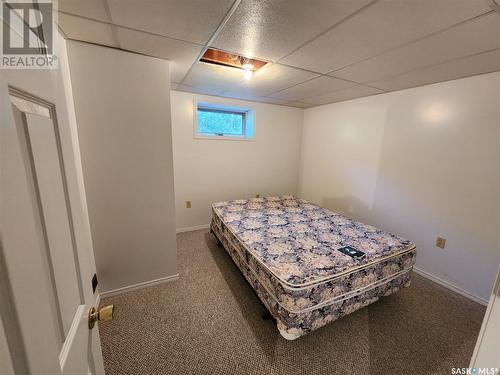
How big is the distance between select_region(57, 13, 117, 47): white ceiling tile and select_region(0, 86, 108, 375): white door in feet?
3.94

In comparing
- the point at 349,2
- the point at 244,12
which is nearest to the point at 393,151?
the point at 349,2

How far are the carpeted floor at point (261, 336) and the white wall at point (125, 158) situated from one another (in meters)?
0.41

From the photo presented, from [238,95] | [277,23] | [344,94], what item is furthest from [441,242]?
[238,95]

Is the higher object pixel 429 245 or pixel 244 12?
pixel 244 12

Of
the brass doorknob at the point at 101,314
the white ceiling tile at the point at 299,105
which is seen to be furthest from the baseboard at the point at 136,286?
the white ceiling tile at the point at 299,105

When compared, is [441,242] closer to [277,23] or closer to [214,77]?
[277,23]

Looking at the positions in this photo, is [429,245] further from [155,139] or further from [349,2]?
[155,139]

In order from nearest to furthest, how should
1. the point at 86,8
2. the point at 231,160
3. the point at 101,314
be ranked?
the point at 101,314 → the point at 86,8 → the point at 231,160

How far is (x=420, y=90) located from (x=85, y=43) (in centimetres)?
329

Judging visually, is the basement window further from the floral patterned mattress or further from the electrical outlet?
the electrical outlet

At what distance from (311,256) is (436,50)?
1.82 meters

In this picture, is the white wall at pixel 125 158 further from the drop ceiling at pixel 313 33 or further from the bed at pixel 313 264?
the bed at pixel 313 264

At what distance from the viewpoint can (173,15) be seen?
126cm

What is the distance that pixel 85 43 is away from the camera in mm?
1610
